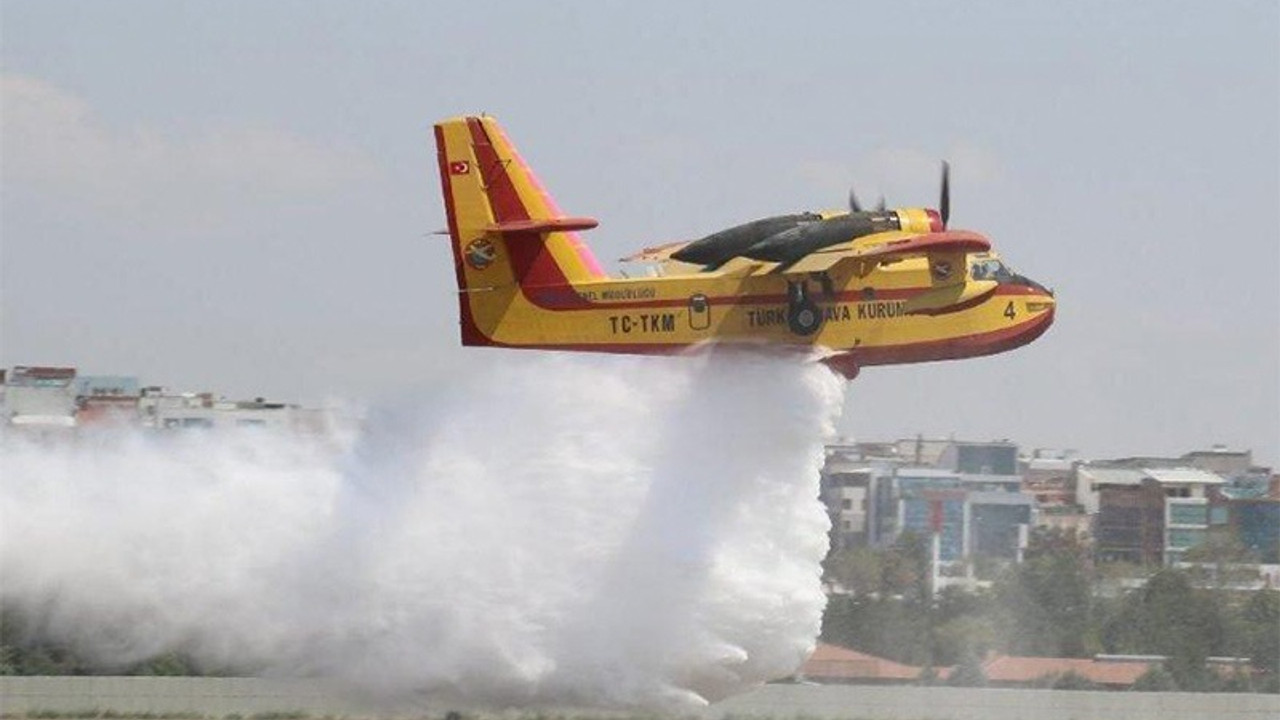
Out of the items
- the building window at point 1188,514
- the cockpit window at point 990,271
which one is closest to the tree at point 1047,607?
the cockpit window at point 990,271

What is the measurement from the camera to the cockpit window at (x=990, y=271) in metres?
32.2

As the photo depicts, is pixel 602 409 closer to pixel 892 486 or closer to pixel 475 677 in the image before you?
pixel 475 677

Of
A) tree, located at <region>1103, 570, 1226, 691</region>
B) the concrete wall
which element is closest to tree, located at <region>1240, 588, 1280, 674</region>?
tree, located at <region>1103, 570, 1226, 691</region>

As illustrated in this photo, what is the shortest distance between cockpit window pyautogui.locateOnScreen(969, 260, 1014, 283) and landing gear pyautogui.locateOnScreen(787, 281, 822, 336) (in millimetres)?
2378

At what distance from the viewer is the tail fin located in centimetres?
3125

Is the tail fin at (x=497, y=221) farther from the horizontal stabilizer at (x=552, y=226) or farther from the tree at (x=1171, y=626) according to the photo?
the tree at (x=1171, y=626)

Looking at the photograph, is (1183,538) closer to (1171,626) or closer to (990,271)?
(1171,626)

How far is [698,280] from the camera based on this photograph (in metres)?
31.2

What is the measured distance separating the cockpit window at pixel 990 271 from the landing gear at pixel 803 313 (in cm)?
238

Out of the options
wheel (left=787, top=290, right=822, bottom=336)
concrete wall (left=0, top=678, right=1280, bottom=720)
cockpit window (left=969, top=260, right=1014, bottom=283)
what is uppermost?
cockpit window (left=969, top=260, right=1014, bottom=283)

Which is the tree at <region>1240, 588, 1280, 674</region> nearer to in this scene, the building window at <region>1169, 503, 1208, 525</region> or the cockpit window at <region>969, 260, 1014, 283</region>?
the cockpit window at <region>969, 260, 1014, 283</region>

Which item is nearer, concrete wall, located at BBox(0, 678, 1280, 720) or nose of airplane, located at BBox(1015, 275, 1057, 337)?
nose of airplane, located at BBox(1015, 275, 1057, 337)

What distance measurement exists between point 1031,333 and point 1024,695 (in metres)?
13.6

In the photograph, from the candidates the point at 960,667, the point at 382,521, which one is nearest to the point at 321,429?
the point at 382,521
